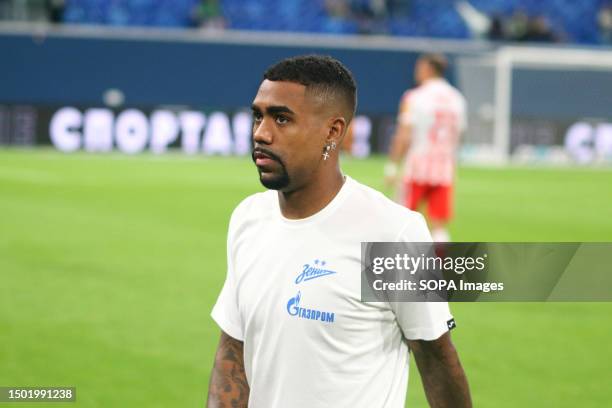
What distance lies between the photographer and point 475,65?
30641 mm

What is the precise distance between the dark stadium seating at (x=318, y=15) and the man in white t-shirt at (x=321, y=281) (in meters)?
28.4

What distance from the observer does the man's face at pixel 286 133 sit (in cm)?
317

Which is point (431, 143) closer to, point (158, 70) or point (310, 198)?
point (310, 198)

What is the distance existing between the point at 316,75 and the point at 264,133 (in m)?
0.21

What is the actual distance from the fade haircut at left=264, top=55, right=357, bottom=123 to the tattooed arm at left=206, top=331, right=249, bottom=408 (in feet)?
2.68

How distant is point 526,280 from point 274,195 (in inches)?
41.7

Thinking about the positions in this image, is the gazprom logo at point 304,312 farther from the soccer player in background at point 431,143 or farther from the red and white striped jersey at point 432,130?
the red and white striped jersey at point 432,130

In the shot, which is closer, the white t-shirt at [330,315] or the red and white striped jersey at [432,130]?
the white t-shirt at [330,315]

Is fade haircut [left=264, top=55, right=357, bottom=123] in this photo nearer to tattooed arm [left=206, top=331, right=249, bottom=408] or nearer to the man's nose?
the man's nose

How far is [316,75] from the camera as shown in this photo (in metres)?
3.18

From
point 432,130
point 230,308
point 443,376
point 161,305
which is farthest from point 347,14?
point 443,376

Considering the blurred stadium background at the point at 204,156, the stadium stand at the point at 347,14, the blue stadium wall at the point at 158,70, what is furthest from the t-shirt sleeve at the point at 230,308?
the stadium stand at the point at 347,14

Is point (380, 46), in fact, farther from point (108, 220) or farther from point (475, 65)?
point (108, 220)
